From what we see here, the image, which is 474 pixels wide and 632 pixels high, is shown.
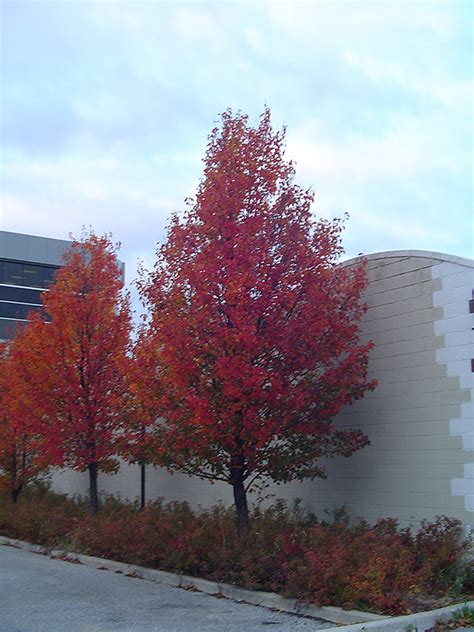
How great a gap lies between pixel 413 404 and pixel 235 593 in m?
4.11

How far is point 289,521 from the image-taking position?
14.0 m

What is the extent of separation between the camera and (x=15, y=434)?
2058cm

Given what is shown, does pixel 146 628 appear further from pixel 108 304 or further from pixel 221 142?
pixel 108 304

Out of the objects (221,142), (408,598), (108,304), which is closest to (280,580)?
(408,598)

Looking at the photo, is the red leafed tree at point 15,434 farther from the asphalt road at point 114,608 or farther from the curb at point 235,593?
the asphalt road at point 114,608

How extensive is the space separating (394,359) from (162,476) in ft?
28.5

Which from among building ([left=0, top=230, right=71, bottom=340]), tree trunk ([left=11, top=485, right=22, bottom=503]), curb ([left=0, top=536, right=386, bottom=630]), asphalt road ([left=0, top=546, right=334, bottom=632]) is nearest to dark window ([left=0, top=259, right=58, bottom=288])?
building ([left=0, top=230, right=71, bottom=340])

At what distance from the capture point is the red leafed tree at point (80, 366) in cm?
1672

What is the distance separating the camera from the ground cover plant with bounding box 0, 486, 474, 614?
30.7ft

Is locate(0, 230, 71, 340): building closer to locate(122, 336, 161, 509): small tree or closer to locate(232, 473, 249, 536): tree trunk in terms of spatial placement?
locate(122, 336, 161, 509): small tree

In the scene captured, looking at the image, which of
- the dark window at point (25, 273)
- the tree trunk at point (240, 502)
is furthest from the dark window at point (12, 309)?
the tree trunk at point (240, 502)

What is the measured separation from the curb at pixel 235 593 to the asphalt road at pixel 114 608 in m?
0.14

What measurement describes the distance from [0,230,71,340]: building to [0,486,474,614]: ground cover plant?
43.3 meters

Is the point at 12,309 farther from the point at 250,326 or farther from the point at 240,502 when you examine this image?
the point at 250,326
